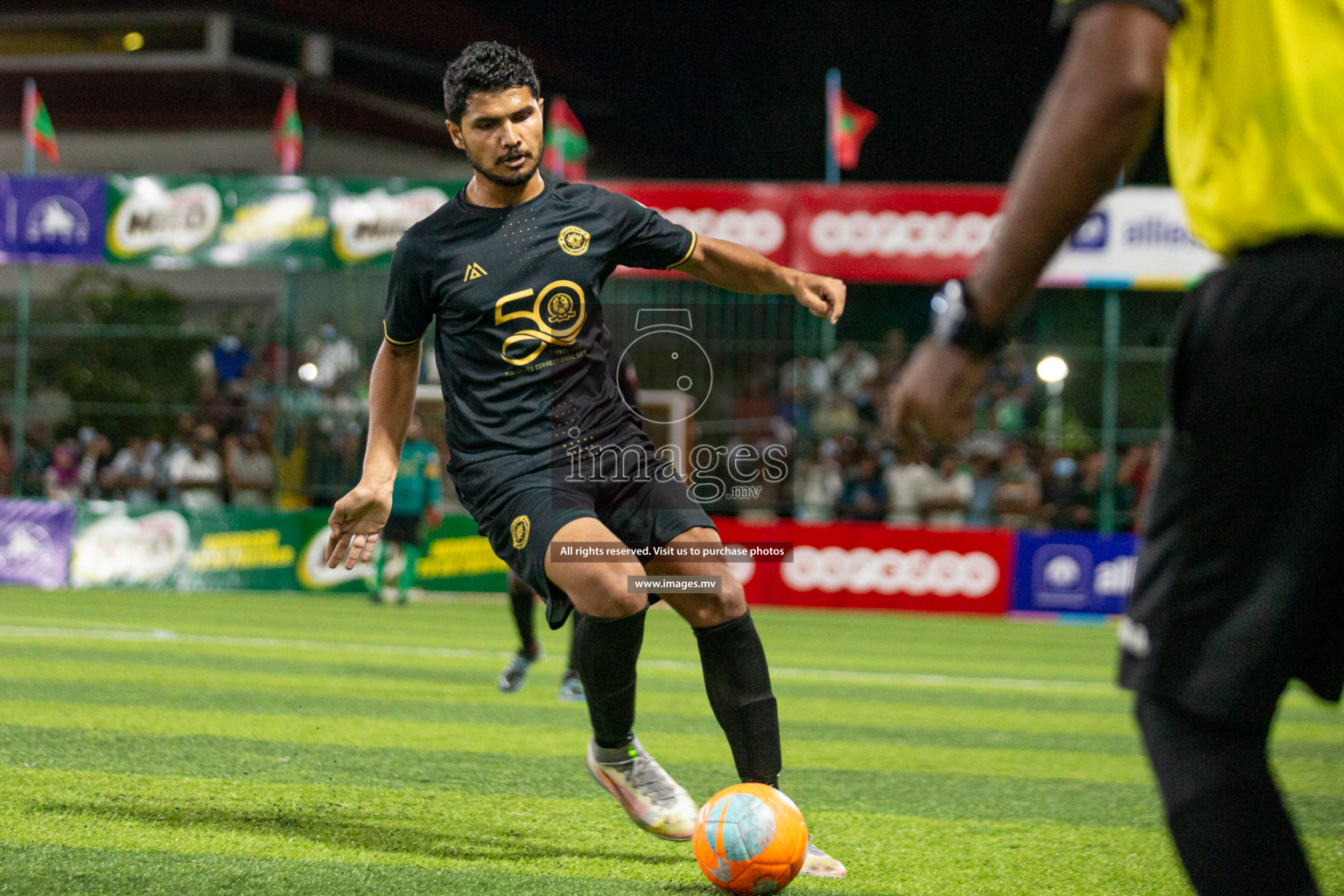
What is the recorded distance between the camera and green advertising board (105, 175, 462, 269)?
635 inches

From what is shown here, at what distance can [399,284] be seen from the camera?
12.1 ft

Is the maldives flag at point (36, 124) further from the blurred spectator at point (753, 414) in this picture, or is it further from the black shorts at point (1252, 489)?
the black shorts at point (1252, 489)

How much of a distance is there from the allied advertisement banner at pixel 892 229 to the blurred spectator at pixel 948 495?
7.47 ft

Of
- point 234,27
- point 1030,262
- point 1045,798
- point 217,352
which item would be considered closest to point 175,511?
point 217,352

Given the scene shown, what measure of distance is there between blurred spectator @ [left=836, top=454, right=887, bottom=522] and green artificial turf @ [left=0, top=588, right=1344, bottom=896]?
5.48 metres

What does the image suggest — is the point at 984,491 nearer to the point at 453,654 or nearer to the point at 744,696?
the point at 453,654

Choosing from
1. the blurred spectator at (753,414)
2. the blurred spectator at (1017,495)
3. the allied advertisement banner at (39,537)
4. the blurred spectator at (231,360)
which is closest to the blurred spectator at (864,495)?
the blurred spectator at (753,414)

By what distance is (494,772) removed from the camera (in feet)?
16.8

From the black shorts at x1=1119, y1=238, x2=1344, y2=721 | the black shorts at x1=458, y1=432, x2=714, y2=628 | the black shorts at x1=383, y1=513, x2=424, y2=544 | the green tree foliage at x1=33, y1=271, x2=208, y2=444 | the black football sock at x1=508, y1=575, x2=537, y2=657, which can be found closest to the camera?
the black shorts at x1=1119, y1=238, x2=1344, y2=721

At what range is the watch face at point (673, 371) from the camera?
16328 mm

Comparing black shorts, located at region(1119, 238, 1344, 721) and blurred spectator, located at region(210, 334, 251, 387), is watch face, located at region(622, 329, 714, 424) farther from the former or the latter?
black shorts, located at region(1119, 238, 1344, 721)

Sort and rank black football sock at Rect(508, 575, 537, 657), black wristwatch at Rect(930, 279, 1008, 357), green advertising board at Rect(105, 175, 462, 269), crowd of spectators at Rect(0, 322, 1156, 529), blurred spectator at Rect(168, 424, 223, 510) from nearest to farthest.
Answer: black wristwatch at Rect(930, 279, 1008, 357)
black football sock at Rect(508, 575, 537, 657)
crowd of spectators at Rect(0, 322, 1156, 529)
green advertising board at Rect(105, 175, 462, 269)
blurred spectator at Rect(168, 424, 223, 510)

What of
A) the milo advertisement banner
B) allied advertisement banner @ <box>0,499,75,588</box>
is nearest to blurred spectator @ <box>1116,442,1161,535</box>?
the milo advertisement banner

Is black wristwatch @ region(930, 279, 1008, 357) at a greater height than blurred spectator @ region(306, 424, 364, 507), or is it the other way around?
black wristwatch @ region(930, 279, 1008, 357)
